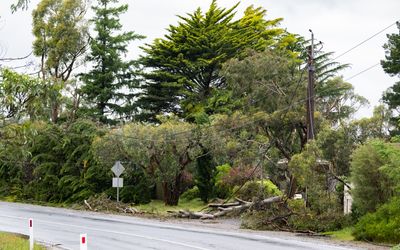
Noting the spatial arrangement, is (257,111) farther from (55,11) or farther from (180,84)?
(55,11)

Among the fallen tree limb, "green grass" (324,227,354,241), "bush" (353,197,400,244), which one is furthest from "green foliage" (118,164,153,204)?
"bush" (353,197,400,244)

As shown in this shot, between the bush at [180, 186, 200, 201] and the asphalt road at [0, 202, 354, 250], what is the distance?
14.6 m

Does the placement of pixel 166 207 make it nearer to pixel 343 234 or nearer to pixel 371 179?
pixel 343 234

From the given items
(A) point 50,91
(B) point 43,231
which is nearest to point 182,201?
(B) point 43,231

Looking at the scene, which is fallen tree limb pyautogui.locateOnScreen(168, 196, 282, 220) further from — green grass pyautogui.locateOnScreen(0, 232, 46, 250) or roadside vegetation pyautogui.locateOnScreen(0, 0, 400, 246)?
green grass pyautogui.locateOnScreen(0, 232, 46, 250)

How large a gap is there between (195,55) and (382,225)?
1326 inches

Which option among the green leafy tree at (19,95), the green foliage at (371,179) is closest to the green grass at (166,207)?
the green foliage at (371,179)

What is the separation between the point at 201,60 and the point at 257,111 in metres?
15.6

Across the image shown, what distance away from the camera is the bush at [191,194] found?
41844 mm

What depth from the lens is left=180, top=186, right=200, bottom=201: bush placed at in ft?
137

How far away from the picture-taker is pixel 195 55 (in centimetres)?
5153

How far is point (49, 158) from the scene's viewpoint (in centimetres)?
4434

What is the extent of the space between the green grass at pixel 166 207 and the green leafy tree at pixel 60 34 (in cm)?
2070

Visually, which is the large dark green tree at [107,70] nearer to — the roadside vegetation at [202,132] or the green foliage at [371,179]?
the roadside vegetation at [202,132]
